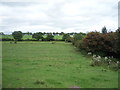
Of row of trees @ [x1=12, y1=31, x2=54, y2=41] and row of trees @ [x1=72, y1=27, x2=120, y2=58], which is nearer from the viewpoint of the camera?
row of trees @ [x1=72, y1=27, x2=120, y2=58]

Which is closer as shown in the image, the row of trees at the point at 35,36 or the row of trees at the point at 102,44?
the row of trees at the point at 102,44

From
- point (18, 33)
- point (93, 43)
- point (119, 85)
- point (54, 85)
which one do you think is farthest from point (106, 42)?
point (18, 33)

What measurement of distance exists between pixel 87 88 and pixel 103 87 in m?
0.94

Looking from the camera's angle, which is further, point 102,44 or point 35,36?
point 35,36

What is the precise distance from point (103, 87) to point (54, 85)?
2442 millimetres

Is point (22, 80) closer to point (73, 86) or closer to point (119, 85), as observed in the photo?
point (73, 86)

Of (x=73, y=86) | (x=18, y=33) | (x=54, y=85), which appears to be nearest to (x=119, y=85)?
(x=73, y=86)

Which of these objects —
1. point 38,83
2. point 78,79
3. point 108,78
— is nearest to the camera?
point 38,83

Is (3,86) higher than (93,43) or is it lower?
lower

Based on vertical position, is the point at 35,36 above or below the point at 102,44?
above

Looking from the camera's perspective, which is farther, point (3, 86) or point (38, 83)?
point (38, 83)

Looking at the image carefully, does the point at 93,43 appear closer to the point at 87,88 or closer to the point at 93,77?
the point at 93,77

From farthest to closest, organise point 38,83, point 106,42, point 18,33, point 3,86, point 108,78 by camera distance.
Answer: point 18,33 → point 106,42 → point 108,78 → point 38,83 → point 3,86

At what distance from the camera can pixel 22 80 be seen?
31.8ft
